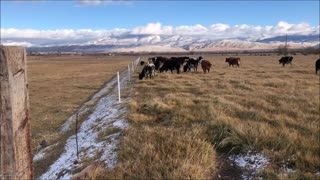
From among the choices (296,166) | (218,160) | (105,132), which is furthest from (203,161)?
(105,132)

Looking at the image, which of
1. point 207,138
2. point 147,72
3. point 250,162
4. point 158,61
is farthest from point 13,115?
point 158,61

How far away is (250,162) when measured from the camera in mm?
7391

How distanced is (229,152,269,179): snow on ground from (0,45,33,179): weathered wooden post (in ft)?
13.0

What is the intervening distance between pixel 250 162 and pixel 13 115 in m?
4.72

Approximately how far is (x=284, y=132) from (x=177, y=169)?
3.43 metres

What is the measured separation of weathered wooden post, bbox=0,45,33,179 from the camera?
12.1 ft

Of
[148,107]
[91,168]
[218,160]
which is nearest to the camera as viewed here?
[91,168]

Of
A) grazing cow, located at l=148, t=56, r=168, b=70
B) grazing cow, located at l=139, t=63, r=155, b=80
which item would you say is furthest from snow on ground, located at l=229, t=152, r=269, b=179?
grazing cow, located at l=148, t=56, r=168, b=70

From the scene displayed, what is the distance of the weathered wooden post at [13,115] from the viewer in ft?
12.1

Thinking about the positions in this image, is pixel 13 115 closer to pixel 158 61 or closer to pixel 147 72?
pixel 147 72

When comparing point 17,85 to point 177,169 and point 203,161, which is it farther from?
point 203,161

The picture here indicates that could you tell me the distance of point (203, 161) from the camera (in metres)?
6.81

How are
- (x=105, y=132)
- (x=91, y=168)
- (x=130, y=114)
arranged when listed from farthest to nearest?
(x=130, y=114), (x=105, y=132), (x=91, y=168)

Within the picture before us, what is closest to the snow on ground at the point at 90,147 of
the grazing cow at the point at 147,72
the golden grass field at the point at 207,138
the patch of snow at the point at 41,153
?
the patch of snow at the point at 41,153
